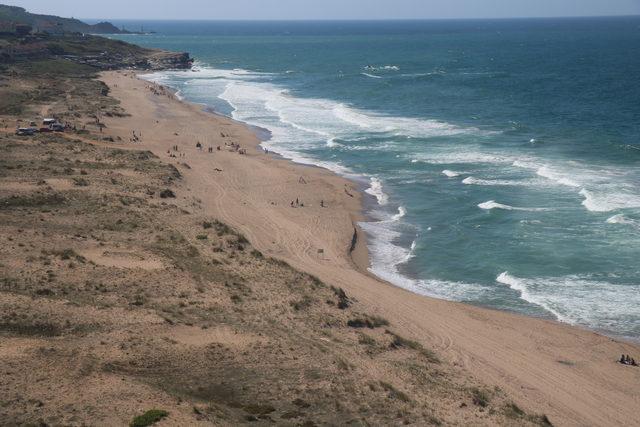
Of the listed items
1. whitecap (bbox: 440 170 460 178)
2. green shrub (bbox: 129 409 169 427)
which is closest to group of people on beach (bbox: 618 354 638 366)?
green shrub (bbox: 129 409 169 427)

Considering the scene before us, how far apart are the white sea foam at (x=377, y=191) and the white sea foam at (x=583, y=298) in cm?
1521

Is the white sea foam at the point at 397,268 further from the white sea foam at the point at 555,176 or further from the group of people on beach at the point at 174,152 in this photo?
the group of people on beach at the point at 174,152

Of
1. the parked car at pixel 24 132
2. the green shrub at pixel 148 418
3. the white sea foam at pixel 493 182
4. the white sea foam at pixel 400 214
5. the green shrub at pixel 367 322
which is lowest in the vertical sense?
the white sea foam at pixel 400 214

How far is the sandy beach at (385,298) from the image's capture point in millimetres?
25672

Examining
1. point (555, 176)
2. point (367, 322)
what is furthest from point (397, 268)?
point (555, 176)

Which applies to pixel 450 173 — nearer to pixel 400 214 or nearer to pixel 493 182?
pixel 493 182

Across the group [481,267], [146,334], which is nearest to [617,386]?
[481,267]

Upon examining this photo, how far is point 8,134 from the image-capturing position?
56.8 meters

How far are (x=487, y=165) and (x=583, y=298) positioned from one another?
1067 inches

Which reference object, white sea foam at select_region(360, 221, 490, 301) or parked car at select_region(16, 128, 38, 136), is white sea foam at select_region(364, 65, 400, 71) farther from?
white sea foam at select_region(360, 221, 490, 301)

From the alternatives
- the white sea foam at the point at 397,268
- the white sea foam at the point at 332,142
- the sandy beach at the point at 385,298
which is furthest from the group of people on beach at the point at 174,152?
the white sea foam at the point at 397,268

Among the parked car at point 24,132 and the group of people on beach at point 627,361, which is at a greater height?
the parked car at point 24,132

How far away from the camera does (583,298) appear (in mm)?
33812

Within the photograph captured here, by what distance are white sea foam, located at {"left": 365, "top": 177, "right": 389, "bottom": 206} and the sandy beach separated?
55.2 inches
